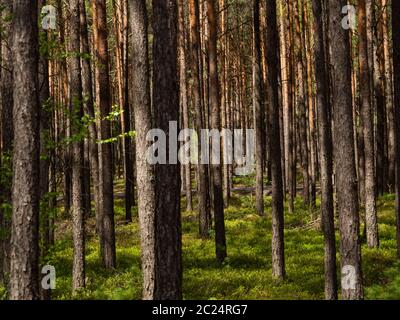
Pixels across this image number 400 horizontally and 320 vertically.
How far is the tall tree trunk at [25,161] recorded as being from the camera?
21.9ft

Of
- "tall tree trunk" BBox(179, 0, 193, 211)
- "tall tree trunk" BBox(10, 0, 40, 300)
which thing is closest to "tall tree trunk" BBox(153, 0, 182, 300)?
"tall tree trunk" BBox(10, 0, 40, 300)

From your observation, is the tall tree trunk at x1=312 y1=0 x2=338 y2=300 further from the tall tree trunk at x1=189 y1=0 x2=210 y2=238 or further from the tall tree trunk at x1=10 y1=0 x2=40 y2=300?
the tall tree trunk at x1=189 y1=0 x2=210 y2=238

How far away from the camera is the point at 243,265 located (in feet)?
46.9

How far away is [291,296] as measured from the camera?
36.2ft

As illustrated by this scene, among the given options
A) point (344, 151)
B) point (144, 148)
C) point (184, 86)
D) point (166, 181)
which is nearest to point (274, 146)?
point (344, 151)

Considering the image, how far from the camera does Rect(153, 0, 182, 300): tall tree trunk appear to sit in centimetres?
705

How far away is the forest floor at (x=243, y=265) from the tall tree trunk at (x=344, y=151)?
0.69 metres

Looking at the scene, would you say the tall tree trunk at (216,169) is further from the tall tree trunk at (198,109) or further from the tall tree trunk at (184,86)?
the tall tree trunk at (184,86)

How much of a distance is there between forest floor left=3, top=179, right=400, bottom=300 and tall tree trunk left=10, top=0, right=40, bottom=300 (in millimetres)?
1878

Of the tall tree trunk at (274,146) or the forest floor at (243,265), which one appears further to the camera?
the tall tree trunk at (274,146)

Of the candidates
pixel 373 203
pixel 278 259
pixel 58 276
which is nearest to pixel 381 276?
pixel 278 259

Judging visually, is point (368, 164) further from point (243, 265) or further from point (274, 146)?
point (243, 265)

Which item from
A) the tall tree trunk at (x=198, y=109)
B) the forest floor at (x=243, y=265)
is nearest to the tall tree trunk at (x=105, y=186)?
the forest floor at (x=243, y=265)
